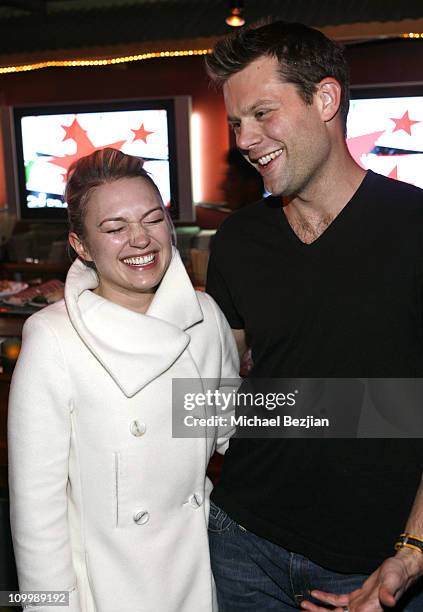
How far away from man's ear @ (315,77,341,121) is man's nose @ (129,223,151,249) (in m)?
0.44

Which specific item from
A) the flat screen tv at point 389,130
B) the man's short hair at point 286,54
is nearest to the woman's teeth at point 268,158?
the man's short hair at point 286,54

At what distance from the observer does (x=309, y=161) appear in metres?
1.42

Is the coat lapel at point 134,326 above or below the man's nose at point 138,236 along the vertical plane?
below

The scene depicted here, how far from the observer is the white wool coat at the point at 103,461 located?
1354mm

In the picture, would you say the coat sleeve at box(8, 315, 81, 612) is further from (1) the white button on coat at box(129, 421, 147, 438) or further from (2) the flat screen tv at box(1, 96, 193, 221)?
(2) the flat screen tv at box(1, 96, 193, 221)

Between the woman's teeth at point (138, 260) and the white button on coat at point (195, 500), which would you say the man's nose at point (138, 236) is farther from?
the white button on coat at point (195, 500)

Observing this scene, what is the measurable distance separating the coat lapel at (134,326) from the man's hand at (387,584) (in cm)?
56

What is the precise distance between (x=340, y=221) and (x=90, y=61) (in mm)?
3589

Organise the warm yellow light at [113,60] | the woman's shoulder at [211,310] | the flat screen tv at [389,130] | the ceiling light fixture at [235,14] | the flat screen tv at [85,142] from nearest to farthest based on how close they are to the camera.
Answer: the woman's shoulder at [211,310]
the ceiling light fixture at [235,14]
the warm yellow light at [113,60]
the flat screen tv at [389,130]
the flat screen tv at [85,142]

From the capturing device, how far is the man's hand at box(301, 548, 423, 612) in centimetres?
119

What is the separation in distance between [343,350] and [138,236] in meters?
0.48

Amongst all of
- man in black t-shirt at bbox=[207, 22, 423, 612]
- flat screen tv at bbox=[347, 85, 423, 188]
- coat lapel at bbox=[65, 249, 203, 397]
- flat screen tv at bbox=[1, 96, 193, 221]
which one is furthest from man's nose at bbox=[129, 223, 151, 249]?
flat screen tv at bbox=[1, 96, 193, 221]

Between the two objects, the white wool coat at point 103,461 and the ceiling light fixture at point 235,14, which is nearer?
the white wool coat at point 103,461

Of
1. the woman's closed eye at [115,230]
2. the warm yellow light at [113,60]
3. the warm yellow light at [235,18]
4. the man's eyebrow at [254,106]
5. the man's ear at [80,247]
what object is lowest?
the man's ear at [80,247]
